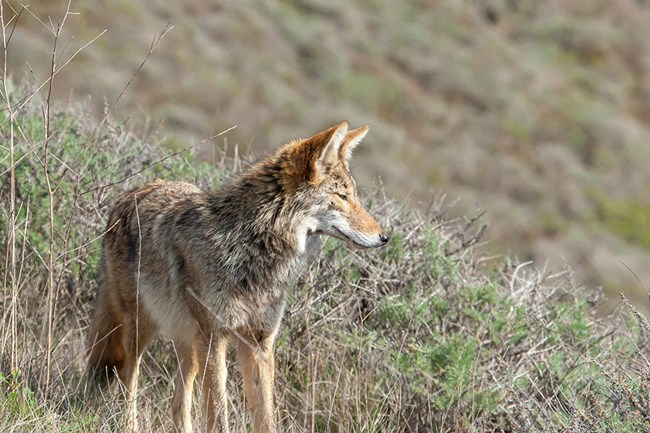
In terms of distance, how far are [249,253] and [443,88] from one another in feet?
90.9

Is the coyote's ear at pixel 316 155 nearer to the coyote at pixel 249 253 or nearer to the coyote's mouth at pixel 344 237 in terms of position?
the coyote at pixel 249 253

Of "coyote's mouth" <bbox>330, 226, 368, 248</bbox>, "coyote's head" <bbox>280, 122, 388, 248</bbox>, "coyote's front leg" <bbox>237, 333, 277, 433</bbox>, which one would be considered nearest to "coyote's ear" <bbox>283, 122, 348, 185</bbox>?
"coyote's head" <bbox>280, 122, 388, 248</bbox>

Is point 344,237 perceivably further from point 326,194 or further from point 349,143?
point 349,143

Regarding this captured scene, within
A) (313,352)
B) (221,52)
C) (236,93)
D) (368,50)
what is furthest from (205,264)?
(368,50)

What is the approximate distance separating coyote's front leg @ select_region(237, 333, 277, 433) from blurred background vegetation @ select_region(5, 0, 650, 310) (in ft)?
55.5

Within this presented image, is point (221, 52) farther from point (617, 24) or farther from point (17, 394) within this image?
point (17, 394)

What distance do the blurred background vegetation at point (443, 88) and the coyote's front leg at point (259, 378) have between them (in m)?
16.9

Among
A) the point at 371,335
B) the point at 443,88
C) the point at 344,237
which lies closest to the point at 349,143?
the point at 344,237

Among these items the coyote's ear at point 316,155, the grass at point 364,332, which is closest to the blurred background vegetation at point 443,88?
the grass at point 364,332

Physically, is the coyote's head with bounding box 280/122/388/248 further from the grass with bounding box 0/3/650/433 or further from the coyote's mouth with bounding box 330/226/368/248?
the grass with bounding box 0/3/650/433

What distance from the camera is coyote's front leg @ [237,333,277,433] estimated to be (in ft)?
19.2

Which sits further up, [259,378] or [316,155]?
[316,155]

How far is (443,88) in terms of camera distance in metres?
33.0

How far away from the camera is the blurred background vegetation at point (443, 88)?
26.3 metres
